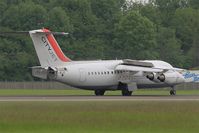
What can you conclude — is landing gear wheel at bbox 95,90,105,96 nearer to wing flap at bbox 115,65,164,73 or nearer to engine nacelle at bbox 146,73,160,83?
wing flap at bbox 115,65,164,73

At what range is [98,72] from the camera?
77812 millimetres

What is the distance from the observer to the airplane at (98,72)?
3012 inches

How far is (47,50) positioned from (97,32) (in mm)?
73071

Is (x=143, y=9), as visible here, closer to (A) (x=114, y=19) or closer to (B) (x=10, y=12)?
(A) (x=114, y=19)

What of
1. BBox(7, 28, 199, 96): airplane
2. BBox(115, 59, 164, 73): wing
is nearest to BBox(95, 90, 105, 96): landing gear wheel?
BBox(7, 28, 199, 96): airplane

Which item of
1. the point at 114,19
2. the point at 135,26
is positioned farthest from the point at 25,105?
the point at 114,19

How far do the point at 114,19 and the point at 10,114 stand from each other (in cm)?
10905

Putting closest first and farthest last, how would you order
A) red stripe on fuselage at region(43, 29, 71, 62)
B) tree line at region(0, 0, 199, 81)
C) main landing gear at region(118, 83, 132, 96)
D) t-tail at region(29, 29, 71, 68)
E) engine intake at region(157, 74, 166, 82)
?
t-tail at region(29, 29, 71, 68) → red stripe on fuselage at region(43, 29, 71, 62) → main landing gear at region(118, 83, 132, 96) → engine intake at region(157, 74, 166, 82) → tree line at region(0, 0, 199, 81)

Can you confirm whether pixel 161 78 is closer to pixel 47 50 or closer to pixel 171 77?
pixel 171 77

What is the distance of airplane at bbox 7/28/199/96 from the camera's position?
7650 cm

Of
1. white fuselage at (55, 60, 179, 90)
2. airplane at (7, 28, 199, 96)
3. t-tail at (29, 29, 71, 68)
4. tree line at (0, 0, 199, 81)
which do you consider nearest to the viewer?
white fuselage at (55, 60, 179, 90)

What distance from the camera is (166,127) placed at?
1635 inches

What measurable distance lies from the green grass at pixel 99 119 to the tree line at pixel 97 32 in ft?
259

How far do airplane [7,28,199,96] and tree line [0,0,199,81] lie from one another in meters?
51.9
